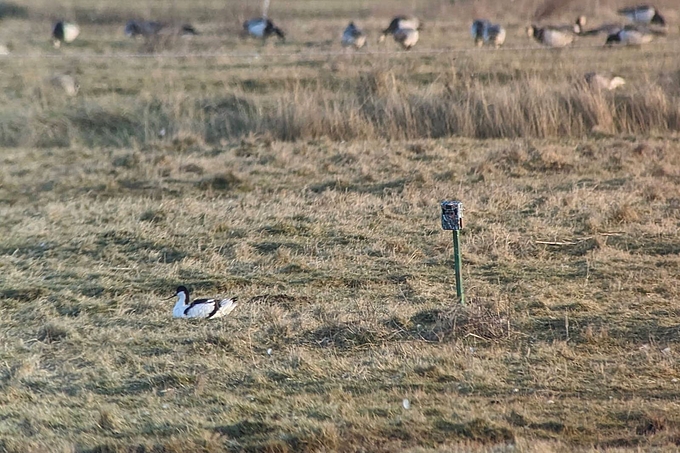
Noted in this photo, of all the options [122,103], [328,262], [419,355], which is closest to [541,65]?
[122,103]

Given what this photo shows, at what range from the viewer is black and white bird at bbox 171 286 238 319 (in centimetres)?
655

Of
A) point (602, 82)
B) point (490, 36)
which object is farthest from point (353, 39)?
point (602, 82)

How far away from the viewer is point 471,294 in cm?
691

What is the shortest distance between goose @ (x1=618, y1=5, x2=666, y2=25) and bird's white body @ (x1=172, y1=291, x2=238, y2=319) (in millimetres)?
22385

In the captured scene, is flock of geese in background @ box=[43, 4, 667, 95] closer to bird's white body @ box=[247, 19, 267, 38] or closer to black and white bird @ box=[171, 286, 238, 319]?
bird's white body @ box=[247, 19, 267, 38]

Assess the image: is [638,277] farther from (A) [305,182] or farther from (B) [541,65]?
(B) [541,65]

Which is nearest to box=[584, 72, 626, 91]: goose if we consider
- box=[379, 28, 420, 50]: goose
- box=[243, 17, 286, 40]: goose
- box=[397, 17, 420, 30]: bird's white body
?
box=[379, 28, 420, 50]: goose

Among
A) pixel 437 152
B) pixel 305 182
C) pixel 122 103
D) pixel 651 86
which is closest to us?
pixel 305 182

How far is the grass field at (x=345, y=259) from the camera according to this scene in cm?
501

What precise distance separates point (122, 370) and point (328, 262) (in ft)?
8.25

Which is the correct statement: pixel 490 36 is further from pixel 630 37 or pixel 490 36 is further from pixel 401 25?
pixel 630 37

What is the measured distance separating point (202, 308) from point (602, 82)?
31.2 feet

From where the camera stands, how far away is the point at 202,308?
6.55 m

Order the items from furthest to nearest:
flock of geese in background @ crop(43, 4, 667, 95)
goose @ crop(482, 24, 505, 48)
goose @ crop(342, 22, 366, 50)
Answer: goose @ crop(342, 22, 366, 50)
goose @ crop(482, 24, 505, 48)
flock of geese in background @ crop(43, 4, 667, 95)
